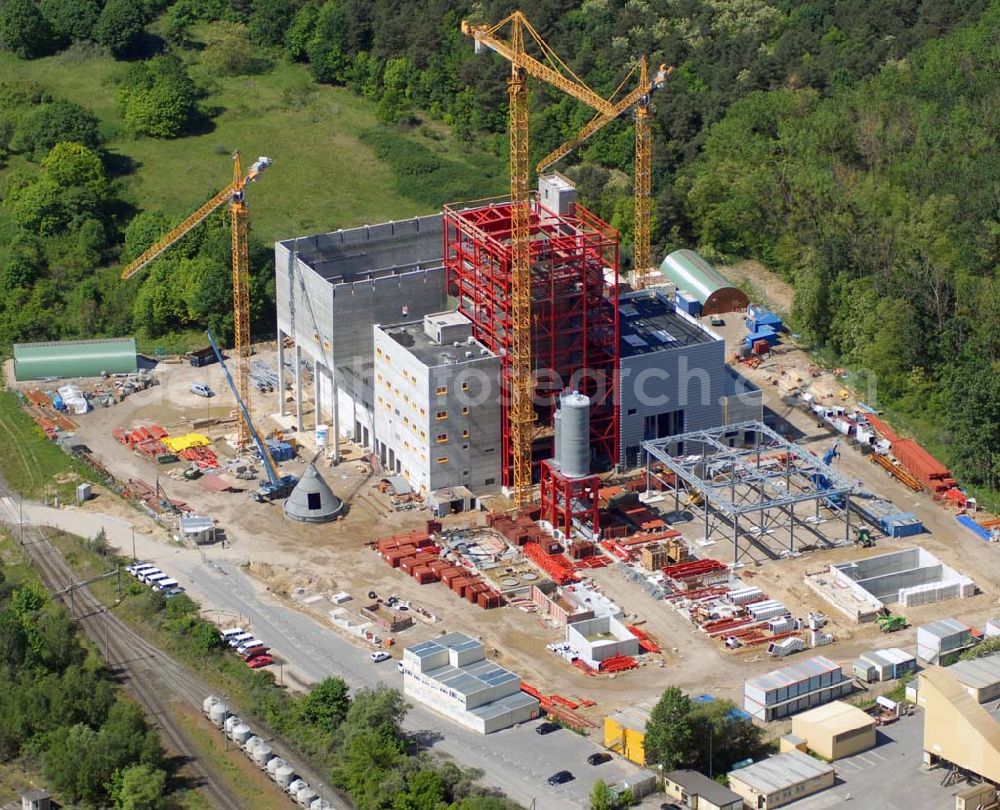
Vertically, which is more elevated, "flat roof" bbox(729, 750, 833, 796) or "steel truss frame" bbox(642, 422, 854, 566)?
"steel truss frame" bbox(642, 422, 854, 566)

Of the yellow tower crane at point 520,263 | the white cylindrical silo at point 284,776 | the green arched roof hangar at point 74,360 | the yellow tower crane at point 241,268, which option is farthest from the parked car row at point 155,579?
the green arched roof hangar at point 74,360

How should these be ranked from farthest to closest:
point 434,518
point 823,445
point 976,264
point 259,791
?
point 976,264 < point 823,445 < point 434,518 < point 259,791

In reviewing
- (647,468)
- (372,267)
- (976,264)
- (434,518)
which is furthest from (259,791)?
(976,264)

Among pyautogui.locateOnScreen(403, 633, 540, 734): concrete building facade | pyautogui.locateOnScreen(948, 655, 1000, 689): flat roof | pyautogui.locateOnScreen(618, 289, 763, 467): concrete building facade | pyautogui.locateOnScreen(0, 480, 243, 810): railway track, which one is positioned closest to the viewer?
pyautogui.locateOnScreen(0, 480, 243, 810): railway track

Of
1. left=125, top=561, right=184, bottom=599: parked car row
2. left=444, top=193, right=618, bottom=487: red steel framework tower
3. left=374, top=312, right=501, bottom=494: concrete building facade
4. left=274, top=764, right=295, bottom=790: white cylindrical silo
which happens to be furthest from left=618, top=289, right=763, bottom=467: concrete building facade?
left=274, top=764, right=295, bottom=790: white cylindrical silo

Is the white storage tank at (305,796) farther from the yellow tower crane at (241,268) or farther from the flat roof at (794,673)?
the yellow tower crane at (241,268)

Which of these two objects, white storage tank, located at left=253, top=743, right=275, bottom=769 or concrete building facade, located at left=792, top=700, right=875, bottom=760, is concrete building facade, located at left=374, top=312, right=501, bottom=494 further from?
concrete building facade, located at left=792, top=700, right=875, bottom=760

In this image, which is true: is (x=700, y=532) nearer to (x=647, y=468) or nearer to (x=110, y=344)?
(x=647, y=468)

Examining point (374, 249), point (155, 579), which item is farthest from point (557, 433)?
point (155, 579)
